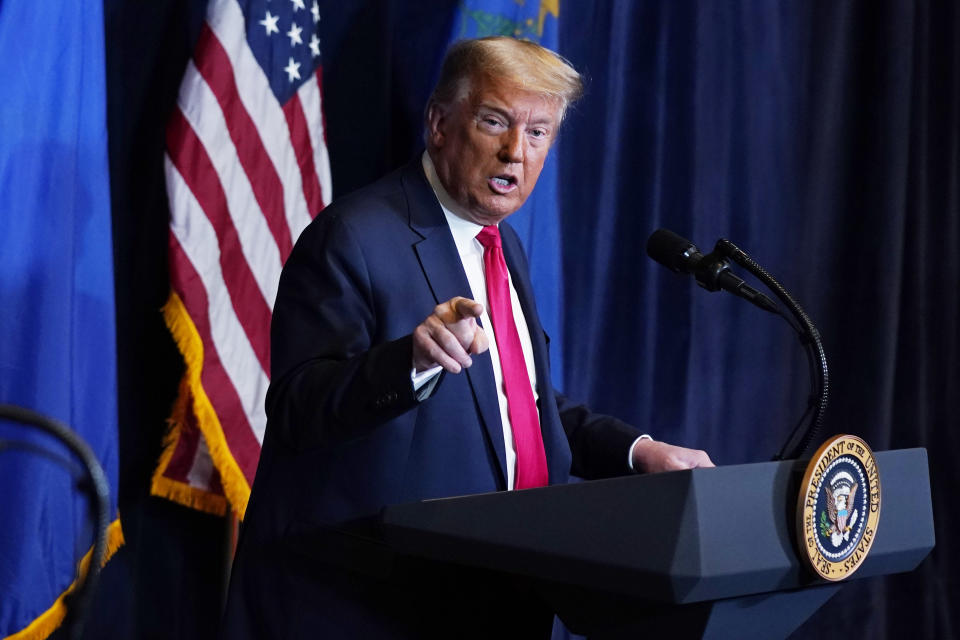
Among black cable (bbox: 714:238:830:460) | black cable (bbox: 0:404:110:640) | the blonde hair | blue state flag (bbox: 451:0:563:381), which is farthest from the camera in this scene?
→ blue state flag (bbox: 451:0:563:381)

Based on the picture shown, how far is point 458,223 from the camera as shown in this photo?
189 centimetres

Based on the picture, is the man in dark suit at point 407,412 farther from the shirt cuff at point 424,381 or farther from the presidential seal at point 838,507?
the presidential seal at point 838,507

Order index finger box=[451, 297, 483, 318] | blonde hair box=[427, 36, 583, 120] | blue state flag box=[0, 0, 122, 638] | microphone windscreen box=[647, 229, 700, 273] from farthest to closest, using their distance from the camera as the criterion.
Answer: blue state flag box=[0, 0, 122, 638] → blonde hair box=[427, 36, 583, 120] → microphone windscreen box=[647, 229, 700, 273] → index finger box=[451, 297, 483, 318]

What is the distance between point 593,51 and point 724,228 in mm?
794

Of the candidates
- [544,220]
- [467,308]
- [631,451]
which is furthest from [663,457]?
[544,220]

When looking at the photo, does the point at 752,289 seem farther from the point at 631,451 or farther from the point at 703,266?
the point at 631,451

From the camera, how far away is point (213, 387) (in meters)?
2.70

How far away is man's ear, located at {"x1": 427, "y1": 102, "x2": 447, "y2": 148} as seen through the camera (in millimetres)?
1919

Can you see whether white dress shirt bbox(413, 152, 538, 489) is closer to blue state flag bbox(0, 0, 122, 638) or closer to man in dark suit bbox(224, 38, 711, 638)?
man in dark suit bbox(224, 38, 711, 638)

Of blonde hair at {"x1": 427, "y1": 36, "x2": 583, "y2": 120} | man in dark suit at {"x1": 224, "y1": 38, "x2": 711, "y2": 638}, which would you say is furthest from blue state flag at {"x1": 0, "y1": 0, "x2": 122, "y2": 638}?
blonde hair at {"x1": 427, "y1": 36, "x2": 583, "y2": 120}

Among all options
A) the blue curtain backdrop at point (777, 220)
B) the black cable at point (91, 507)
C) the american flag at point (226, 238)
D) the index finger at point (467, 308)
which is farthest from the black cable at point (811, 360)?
the blue curtain backdrop at point (777, 220)

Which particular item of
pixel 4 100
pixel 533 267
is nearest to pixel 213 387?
pixel 4 100

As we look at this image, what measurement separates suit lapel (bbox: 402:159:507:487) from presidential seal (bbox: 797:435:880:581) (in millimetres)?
592

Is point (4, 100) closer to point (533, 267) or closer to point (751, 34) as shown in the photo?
point (533, 267)
